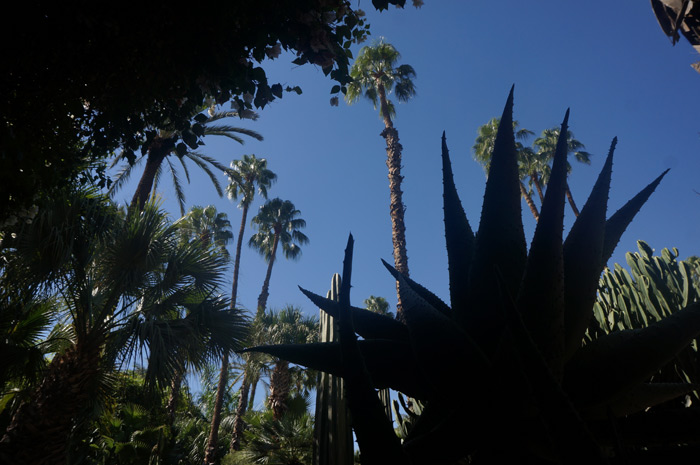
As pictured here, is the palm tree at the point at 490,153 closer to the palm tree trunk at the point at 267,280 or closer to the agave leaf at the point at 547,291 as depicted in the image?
the palm tree trunk at the point at 267,280

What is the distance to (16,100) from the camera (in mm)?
1937

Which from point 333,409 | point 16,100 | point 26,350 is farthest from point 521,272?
point 26,350

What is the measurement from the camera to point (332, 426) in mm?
2371

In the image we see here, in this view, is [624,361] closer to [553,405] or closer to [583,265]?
[583,265]

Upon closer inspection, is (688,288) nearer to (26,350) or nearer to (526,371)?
(526,371)

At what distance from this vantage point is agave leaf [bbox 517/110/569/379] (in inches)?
28.2

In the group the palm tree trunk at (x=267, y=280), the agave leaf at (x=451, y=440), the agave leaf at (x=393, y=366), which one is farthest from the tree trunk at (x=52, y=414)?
the palm tree trunk at (x=267, y=280)

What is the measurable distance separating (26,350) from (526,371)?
22.6ft

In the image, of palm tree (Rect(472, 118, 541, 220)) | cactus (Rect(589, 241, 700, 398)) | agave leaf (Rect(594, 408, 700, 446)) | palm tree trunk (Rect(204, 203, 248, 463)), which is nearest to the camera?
agave leaf (Rect(594, 408, 700, 446))

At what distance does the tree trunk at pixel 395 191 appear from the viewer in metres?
11.6

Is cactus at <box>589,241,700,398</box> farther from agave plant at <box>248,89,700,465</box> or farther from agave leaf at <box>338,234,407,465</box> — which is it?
agave leaf at <box>338,234,407,465</box>

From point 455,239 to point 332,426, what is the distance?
183 cm

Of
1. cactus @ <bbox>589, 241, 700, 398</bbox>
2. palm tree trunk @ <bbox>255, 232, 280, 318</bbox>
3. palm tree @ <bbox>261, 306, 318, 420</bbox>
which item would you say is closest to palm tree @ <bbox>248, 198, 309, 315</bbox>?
palm tree trunk @ <bbox>255, 232, 280, 318</bbox>

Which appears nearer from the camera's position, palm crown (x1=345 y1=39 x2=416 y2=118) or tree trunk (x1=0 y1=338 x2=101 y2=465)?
tree trunk (x1=0 y1=338 x2=101 y2=465)
